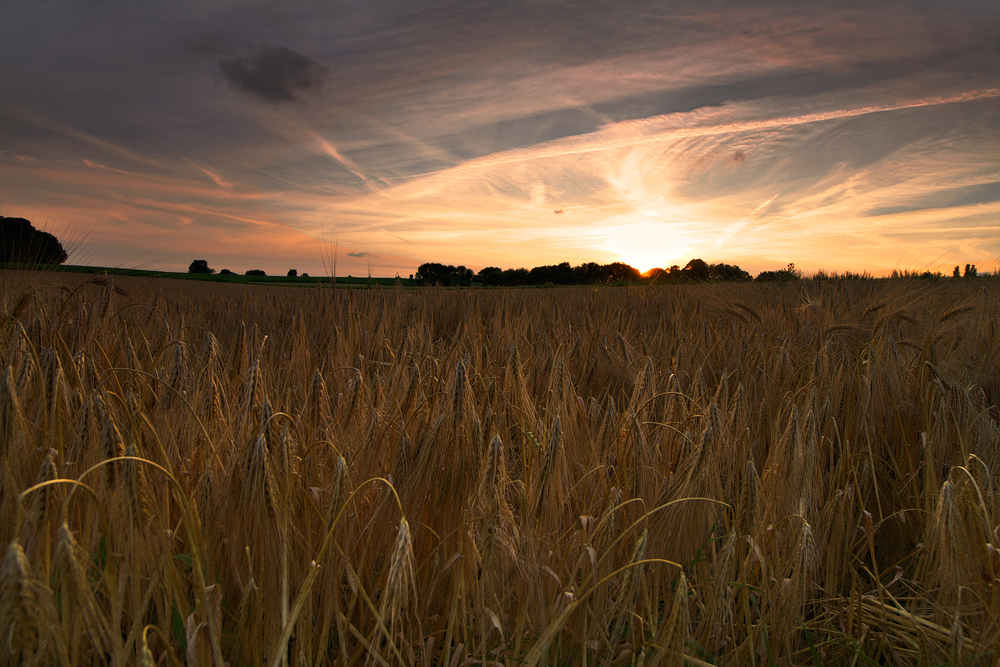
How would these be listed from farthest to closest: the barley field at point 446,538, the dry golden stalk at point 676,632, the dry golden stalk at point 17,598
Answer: the barley field at point 446,538 → the dry golden stalk at point 676,632 → the dry golden stalk at point 17,598

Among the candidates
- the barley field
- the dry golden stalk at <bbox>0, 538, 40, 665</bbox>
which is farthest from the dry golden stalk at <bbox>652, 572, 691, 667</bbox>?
the dry golden stalk at <bbox>0, 538, 40, 665</bbox>

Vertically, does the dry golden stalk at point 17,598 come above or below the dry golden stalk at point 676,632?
above

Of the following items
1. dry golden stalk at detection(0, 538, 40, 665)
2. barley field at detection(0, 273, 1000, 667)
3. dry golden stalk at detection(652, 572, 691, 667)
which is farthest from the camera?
barley field at detection(0, 273, 1000, 667)

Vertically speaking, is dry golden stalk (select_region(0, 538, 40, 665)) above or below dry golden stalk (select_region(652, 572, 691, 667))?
above

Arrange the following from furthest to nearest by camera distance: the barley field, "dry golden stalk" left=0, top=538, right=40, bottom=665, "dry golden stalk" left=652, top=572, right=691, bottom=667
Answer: the barley field, "dry golden stalk" left=652, top=572, right=691, bottom=667, "dry golden stalk" left=0, top=538, right=40, bottom=665

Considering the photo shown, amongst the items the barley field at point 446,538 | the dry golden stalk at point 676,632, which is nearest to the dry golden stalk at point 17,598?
the barley field at point 446,538

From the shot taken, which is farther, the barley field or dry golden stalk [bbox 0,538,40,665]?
the barley field

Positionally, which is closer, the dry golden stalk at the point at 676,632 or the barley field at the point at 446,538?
the dry golden stalk at the point at 676,632

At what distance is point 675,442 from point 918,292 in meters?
4.51

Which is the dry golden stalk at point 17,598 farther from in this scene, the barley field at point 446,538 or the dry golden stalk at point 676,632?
the dry golden stalk at point 676,632

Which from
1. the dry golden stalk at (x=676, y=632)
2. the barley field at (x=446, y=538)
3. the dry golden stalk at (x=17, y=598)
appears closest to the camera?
the dry golden stalk at (x=17, y=598)

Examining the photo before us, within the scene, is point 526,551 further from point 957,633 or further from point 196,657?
point 957,633

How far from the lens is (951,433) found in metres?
1.88

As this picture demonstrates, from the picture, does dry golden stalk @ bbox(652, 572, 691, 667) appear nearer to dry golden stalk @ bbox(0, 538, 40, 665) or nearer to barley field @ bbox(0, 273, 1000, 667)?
barley field @ bbox(0, 273, 1000, 667)
